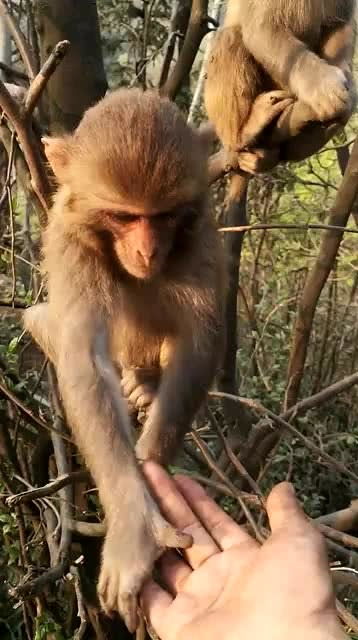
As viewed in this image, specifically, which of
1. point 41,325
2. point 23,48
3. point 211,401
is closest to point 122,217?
point 41,325

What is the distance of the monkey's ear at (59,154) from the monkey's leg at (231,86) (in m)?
1.46

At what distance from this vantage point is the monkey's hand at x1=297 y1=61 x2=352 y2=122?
10.8 feet

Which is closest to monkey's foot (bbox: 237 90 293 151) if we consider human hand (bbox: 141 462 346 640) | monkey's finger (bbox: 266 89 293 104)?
monkey's finger (bbox: 266 89 293 104)

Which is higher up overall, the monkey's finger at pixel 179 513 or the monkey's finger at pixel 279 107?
the monkey's finger at pixel 279 107

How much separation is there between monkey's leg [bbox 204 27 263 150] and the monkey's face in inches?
61.3

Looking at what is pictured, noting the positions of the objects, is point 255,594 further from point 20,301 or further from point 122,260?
point 20,301

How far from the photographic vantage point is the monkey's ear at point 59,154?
7.69ft

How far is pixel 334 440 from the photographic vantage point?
564cm

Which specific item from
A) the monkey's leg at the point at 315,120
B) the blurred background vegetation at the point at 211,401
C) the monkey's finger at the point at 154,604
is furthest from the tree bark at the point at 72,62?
the monkey's finger at the point at 154,604

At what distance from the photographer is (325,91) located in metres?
3.32

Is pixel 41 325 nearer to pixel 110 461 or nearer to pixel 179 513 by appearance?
pixel 110 461

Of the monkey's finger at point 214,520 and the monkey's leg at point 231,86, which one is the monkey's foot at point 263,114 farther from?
the monkey's finger at point 214,520

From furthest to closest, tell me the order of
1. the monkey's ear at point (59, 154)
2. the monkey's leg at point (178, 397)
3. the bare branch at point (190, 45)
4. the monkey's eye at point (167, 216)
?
the bare branch at point (190, 45) → the monkey's leg at point (178, 397) → the monkey's ear at point (59, 154) → the monkey's eye at point (167, 216)

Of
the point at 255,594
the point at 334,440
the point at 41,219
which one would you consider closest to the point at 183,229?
the point at 41,219
